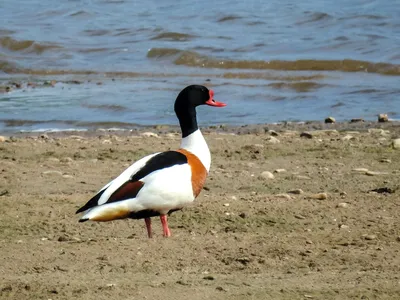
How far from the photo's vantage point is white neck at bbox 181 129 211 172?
294 inches

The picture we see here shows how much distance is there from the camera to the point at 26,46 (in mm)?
21172

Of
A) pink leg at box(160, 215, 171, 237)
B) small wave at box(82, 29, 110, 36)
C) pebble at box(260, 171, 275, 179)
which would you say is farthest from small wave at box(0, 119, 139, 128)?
small wave at box(82, 29, 110, 36)

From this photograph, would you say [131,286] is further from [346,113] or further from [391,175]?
[346,113]

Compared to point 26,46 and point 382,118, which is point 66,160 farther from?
point 26,46

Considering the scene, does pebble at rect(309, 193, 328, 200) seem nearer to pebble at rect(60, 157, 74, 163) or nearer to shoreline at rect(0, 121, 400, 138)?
pebble at rect(60, 157, 74, 163)

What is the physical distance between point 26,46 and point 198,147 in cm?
1425

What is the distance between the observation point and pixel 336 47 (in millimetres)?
19062

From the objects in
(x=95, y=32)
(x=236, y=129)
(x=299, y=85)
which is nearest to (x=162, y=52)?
(x=95, y=32)

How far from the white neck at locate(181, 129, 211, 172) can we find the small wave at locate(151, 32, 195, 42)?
13.3 metres

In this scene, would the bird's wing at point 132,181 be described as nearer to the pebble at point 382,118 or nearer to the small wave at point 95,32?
the pebble at point 382,118

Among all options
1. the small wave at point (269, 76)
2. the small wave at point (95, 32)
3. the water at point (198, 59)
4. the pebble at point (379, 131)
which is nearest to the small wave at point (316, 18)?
the water at point (198, 59)

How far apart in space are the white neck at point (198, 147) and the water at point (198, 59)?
5555 millimetres

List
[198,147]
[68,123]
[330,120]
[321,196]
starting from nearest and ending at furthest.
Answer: [198,147] → [321,196] → [330,120] → [68,123]

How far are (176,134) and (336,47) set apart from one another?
26.1 ft
